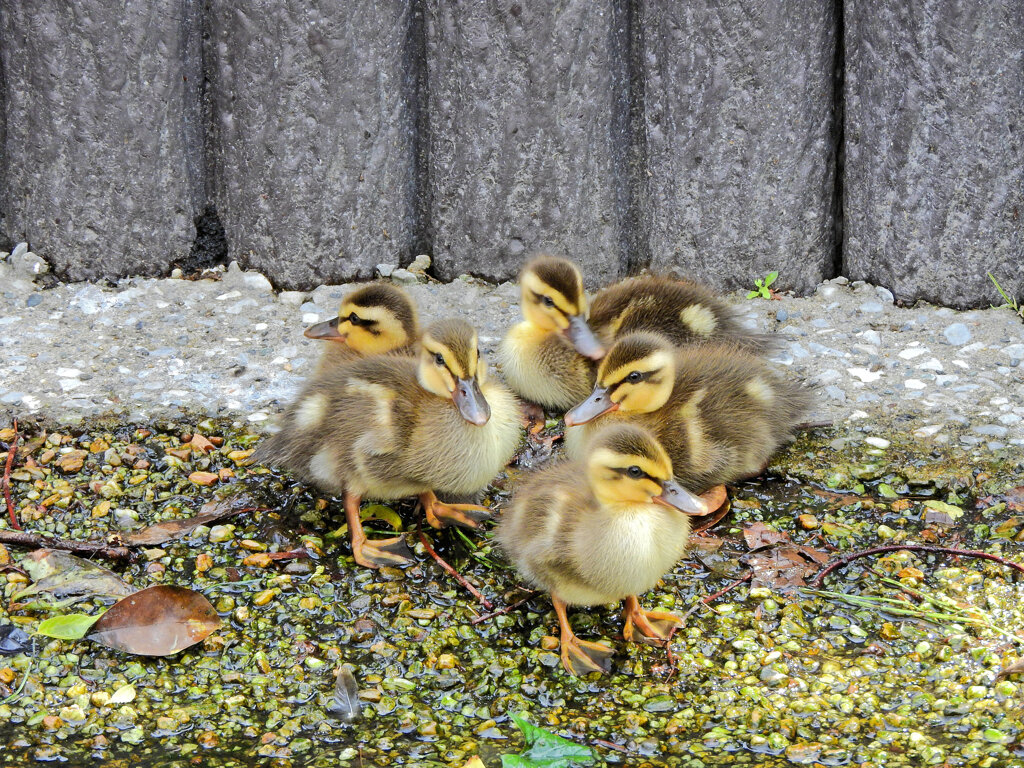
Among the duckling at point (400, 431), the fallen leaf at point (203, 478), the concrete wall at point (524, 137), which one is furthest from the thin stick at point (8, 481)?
the concrete wall at point (524, 137)

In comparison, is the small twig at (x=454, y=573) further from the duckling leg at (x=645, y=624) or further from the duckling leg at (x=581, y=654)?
the duckling leg at (x=645, y=624)

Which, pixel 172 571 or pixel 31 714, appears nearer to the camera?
pixel 31 714

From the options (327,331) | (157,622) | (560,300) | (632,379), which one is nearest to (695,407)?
(632,379)

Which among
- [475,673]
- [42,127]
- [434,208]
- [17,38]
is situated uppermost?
[17,38]

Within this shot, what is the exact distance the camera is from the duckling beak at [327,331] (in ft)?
14.0

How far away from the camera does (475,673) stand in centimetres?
316

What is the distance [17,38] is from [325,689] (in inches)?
114

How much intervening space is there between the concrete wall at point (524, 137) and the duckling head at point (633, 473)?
188 cm

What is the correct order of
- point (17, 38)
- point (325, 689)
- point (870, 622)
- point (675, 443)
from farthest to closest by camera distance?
point (17, 38) < point (675, 443) < point (870, 622) < point (325, 689)

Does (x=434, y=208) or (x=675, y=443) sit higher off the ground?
(x=434, y=208)

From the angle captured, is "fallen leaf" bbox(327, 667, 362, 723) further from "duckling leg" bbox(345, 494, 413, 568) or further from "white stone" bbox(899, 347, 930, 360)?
"white stone" bbox(899, 347, 930, 360)

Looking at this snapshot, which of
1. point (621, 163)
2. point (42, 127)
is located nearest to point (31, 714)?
point (42, 127)

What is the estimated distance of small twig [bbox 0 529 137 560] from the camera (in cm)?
360

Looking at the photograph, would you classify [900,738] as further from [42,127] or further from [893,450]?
[42,127]
